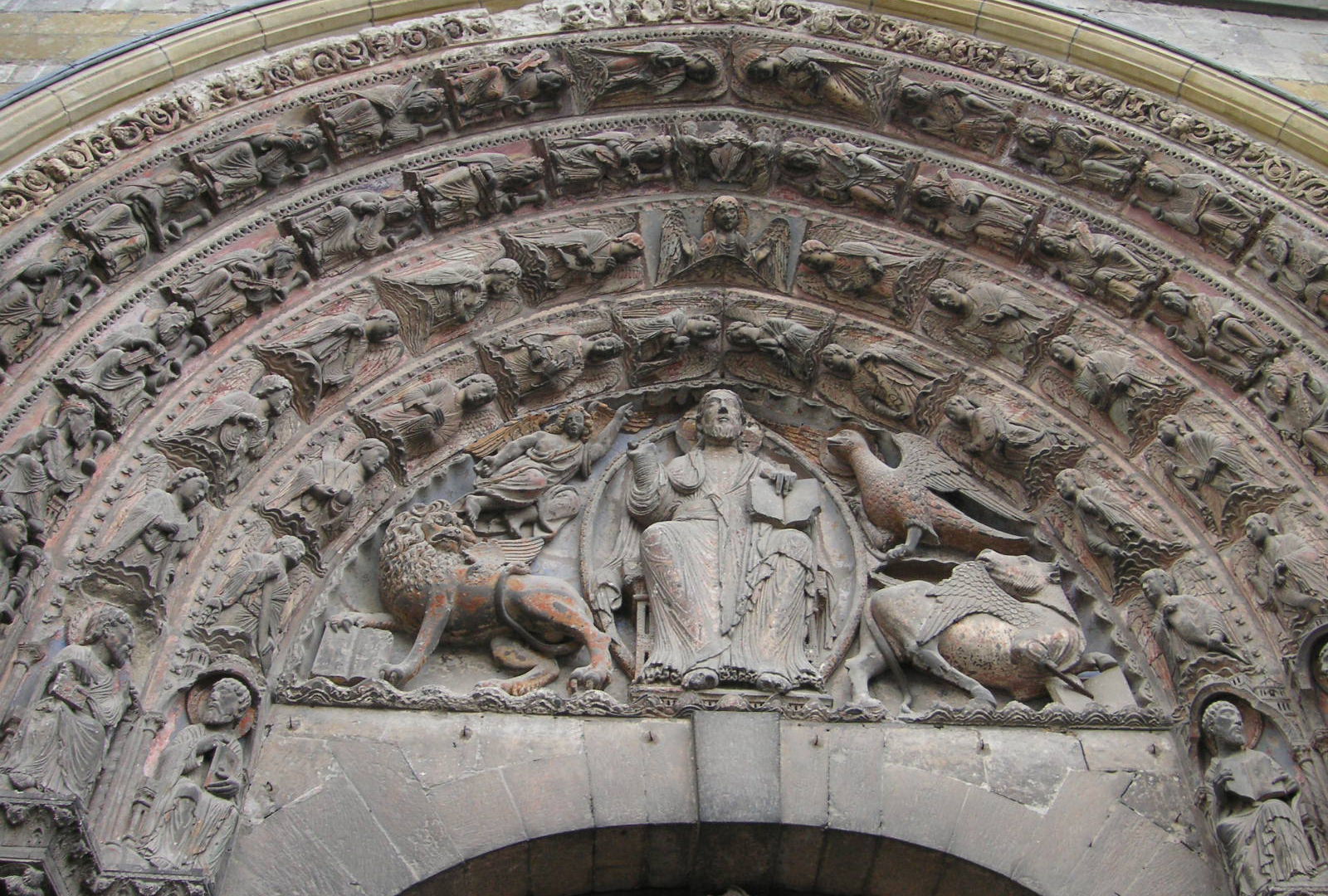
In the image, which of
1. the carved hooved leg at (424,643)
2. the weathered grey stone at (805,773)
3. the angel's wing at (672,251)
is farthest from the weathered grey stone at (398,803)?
the angel's wing at (672,251)

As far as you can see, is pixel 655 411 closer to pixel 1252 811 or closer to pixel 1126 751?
pixel 1126 751

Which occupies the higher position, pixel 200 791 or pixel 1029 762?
pixel 1029 762

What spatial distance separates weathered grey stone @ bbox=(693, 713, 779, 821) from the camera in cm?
558

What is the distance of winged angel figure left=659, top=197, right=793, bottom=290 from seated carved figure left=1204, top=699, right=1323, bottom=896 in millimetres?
3864

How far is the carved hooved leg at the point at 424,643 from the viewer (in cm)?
615

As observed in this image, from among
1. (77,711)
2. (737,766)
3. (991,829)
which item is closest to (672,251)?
(737,766)

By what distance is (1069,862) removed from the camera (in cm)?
543

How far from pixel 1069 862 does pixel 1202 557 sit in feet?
6.36

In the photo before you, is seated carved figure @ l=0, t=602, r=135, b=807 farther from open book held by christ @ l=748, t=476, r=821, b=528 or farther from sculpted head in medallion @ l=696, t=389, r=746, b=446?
sculpted head in medallion @ l=696, t=389, r=746, b=446

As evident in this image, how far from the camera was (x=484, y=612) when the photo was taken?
21.1ft

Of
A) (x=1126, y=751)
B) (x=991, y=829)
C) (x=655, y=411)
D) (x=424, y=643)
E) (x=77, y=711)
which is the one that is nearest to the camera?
(x=77, y=711)

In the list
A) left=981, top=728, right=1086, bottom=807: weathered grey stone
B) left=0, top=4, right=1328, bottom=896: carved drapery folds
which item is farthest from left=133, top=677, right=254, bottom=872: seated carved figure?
left=981, top=728, right=1086, bottom=807: weathered grey stone

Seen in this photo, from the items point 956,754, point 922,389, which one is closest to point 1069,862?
point 956,754

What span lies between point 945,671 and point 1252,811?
1.49m
